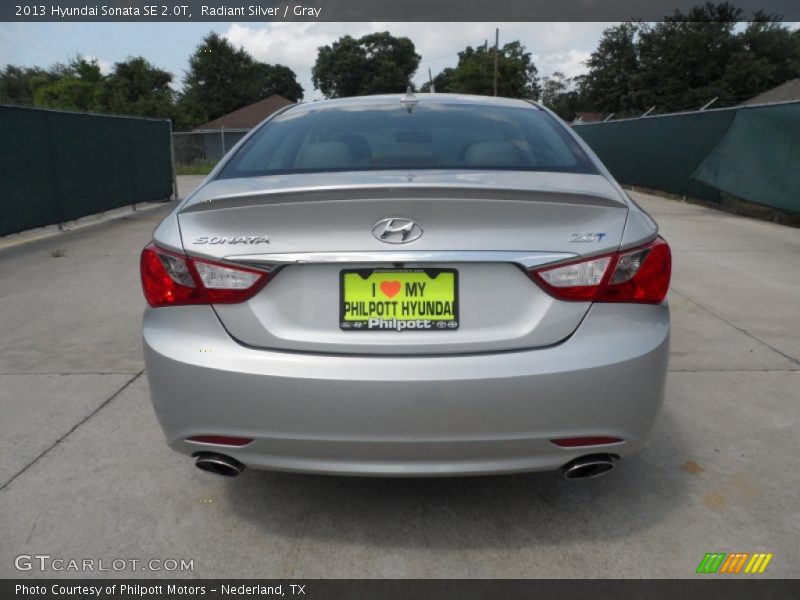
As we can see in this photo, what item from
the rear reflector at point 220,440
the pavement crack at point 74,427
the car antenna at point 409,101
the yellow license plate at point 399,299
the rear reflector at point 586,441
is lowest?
the pavement crack at point 74,427

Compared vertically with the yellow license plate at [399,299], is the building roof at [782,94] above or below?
above

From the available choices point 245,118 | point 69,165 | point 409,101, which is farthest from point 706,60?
point 409,101

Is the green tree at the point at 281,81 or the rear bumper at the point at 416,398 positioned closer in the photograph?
the rear bumper at the point at 416,398

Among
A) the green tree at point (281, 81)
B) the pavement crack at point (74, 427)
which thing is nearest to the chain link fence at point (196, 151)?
the pavement crack at point (74, 427)

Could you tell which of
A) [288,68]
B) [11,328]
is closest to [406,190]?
[11,328]

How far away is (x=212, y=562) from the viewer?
242 centimetres

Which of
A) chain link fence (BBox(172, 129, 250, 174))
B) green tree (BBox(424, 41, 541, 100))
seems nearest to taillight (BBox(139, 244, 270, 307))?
chain link fence (BBox(172, 129, 250, 174))

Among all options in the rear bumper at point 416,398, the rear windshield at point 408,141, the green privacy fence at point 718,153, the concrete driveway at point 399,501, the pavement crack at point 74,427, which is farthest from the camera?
the green privacy fence at point 718,153

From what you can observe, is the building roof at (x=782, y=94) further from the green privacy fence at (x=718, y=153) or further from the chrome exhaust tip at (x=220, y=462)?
the chrome exhaust tip at (x=220, y=462)

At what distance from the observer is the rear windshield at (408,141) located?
278cm

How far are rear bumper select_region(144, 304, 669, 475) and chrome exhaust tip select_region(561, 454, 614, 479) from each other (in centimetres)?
4

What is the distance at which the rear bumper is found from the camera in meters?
2.13

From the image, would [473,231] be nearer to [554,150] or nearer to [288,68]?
[554,150]

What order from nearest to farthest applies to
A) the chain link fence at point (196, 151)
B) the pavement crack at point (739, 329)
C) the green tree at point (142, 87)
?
1. the pavement crack at point (739, 329)
2. the chain link fence at point (196, 151)
3. the green tree at point (142, 87)
